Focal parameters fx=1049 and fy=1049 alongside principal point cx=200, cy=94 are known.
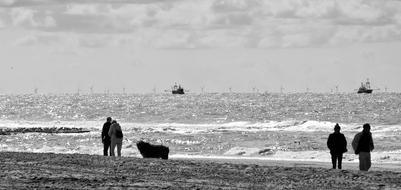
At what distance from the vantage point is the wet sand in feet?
67.2

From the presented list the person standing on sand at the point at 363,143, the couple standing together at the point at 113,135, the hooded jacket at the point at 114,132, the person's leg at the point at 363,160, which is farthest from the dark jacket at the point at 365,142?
the hooded jacket at the point at 114,132

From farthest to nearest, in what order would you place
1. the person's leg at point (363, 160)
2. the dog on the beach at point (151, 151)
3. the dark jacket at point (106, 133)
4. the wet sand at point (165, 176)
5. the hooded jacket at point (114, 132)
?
1. the dog on the beach at point (151, 151)
2. the dark jacket at point (106, 133)
3. the hooded jacket at point (114, 132)
4. the person's leg at point (363, 160)
5. the wet sand at point (165, 176)

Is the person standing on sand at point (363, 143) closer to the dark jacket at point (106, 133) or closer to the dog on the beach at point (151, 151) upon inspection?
the dark jacket at point (106, 133)

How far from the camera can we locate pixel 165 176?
73.9ft

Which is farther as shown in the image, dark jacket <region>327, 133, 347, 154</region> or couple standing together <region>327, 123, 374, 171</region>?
dark jacket <region>327, 133, 347, 154</region>

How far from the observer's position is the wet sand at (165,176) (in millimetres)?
20484

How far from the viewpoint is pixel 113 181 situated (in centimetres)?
2098

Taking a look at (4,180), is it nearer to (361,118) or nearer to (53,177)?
(53,177)

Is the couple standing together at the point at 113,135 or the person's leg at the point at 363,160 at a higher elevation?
the couple standing together at the point at 113,135

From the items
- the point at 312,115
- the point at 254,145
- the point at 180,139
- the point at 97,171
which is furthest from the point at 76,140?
the point at 312,115

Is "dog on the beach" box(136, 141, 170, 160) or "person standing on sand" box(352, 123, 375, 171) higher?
"person standing on sand" box(352, 123, 375, 171)

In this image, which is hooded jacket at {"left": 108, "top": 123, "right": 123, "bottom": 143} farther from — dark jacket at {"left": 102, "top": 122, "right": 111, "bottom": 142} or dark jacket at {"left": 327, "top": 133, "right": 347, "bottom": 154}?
dark jacket at {"left": 327, "top": 133, "right": 347, "bottom": 154}

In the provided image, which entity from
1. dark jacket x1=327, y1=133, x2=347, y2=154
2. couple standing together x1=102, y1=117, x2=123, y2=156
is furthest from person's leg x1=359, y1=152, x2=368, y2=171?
couple standing together x1=102, y1=117, x2=123, y2=156

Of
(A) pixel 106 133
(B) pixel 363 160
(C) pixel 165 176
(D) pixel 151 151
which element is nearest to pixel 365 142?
(B) pixel 363 160
